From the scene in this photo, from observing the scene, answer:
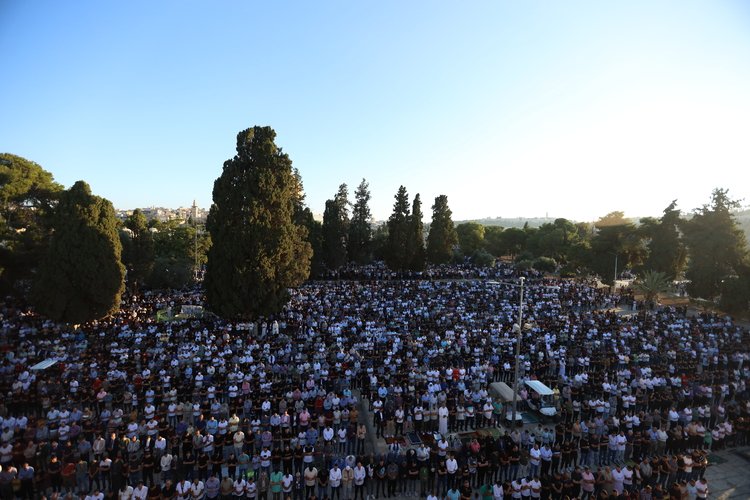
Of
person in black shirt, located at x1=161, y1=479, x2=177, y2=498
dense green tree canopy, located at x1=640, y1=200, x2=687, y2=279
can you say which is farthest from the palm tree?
person in black shirt, located at x1=161, y1=479, x2=177, y2=498

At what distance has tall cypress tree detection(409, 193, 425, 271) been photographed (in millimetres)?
46656

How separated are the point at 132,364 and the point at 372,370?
978 cm

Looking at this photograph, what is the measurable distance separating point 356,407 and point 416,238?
33679 mm

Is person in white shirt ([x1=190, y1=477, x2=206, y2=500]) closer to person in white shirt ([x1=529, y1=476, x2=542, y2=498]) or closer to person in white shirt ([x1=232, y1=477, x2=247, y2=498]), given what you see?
person in white shirt ([x1=232, y1=477, x2=247, y2=498])

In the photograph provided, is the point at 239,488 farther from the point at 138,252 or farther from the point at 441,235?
the point at 441,235

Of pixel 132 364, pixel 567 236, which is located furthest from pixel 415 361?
pixel 567 236

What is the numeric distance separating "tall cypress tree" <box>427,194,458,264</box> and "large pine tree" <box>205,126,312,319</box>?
28931mm

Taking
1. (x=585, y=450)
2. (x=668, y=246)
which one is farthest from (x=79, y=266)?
(x=668, y=246)

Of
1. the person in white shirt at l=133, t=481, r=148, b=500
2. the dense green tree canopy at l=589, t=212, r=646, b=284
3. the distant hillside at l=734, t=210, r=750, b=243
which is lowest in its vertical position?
the person in white shirt at l=133, t=481, r=148, b=500

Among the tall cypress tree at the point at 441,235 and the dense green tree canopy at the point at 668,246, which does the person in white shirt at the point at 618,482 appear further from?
the tall cypress tree at the point at 441,235

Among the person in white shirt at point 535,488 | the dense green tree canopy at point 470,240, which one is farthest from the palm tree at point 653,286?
the dense green tree canopy at point 470,240

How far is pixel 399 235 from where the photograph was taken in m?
46.7

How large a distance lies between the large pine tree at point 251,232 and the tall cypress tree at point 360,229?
28080 millimetres

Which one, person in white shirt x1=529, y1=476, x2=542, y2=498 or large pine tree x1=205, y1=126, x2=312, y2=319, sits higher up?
large pine tree x1=205, y1=126, x2=312, y2=319
